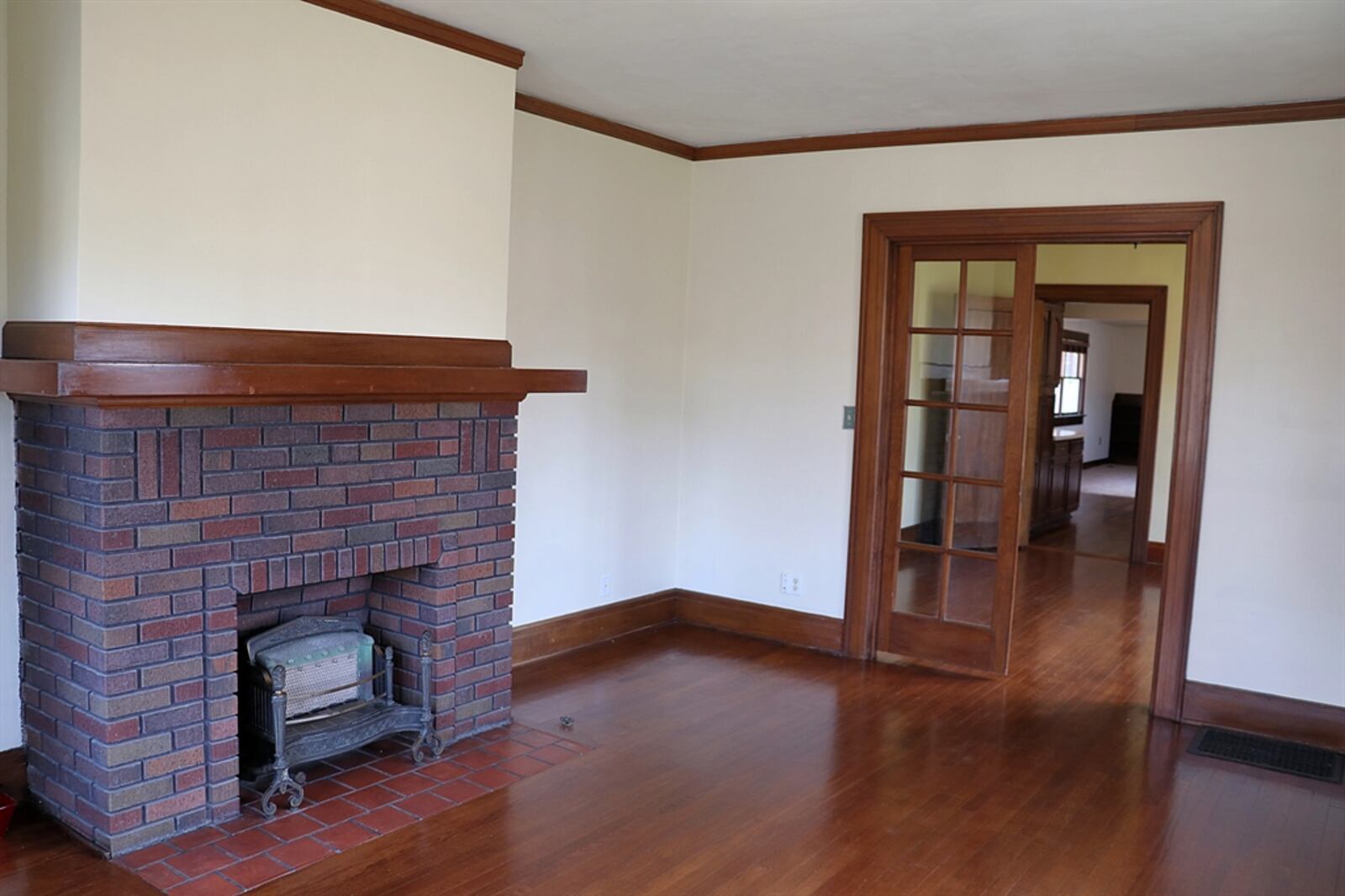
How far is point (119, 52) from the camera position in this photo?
277 centimetres

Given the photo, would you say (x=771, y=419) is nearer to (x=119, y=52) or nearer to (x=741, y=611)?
(x=741, y=611)

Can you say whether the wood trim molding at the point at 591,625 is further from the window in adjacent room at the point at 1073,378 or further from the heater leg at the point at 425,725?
the window in adjacent room at the point at 1073,378

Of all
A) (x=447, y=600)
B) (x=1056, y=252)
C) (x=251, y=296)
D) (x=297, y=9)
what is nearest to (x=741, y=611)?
(x=447, y=600)

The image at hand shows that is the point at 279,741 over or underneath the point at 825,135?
underneath

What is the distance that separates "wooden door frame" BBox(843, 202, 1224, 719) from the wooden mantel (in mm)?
2059

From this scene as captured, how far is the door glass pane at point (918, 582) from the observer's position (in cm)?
504

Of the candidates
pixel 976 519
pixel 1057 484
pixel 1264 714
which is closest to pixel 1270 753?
pixel 1264 714

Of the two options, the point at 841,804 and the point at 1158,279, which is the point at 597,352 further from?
the point at 1158,279

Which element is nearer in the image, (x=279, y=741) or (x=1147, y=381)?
(x=279, y=741)

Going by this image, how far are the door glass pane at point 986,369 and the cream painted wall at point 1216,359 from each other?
56 centimetres

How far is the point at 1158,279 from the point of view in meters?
7.81

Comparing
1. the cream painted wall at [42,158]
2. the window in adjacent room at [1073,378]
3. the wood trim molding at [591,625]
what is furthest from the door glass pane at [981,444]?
the window in adjacent room at [1073,378]

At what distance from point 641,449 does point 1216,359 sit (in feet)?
8.57

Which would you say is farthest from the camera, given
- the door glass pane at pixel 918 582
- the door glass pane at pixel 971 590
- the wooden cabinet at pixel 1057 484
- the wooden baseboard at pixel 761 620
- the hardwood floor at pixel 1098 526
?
the wooden cabinet at pixel 1057 484
